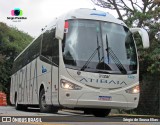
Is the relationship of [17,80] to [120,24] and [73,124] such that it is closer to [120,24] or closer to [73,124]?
[120,24]

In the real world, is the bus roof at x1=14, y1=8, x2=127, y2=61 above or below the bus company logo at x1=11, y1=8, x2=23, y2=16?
below

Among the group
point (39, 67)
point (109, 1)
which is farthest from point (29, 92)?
point (109, 1)

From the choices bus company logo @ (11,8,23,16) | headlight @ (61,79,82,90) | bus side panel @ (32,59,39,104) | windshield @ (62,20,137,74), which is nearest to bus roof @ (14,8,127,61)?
windshield @ (62,20,137,74)

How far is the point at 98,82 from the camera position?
12.9 m

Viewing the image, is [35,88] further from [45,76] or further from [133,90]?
[133,90]

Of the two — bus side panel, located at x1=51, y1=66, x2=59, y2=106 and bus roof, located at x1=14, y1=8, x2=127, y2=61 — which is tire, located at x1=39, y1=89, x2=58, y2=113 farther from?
bus roof, located at x1=14, y1=8, x2=127, y2=61

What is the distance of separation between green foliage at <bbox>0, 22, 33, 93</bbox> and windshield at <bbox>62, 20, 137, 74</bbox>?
3016 cm

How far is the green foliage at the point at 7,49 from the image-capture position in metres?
44.0

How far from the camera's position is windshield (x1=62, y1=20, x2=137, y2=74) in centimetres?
1302

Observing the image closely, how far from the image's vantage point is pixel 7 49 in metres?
45.4

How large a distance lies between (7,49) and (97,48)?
109 ft

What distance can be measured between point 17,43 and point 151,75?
27318 mm

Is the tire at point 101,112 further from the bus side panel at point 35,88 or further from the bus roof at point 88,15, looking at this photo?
the bus roof at point 88,15

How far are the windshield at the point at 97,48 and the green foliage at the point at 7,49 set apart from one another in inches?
1187
